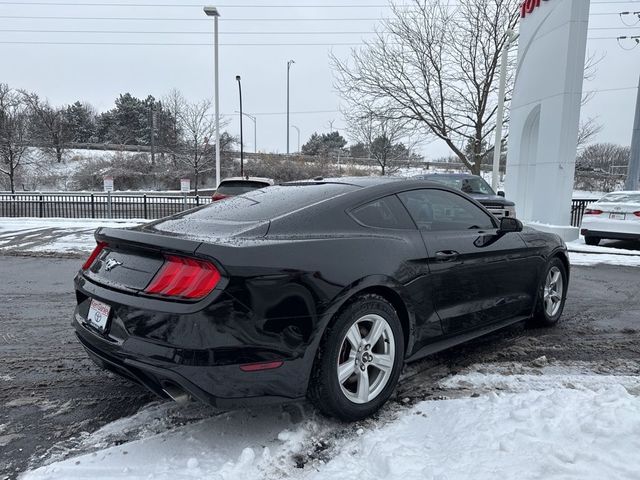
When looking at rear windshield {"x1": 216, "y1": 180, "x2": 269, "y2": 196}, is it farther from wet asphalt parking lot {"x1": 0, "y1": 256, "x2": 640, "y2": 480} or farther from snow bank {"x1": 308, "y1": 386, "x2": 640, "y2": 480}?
snow bank {"x1": 308, "y1": 386, "x2": 640, "y2": 480}

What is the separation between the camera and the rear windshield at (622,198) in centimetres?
1152

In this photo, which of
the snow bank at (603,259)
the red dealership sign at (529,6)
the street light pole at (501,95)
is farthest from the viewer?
the street light pole at (501,95)

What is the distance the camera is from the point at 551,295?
4.91 metres

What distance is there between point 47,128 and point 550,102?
152 feet

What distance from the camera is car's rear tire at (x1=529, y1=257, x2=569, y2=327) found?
15.4 ft

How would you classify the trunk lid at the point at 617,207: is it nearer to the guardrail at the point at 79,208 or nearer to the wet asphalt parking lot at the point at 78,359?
the wet asphalt parking lot at the point at 78,359

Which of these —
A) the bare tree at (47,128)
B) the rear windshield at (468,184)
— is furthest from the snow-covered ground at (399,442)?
the bare tree at (47,128)

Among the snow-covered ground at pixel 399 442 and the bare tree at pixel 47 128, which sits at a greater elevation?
the bare tree at pixel 47 128

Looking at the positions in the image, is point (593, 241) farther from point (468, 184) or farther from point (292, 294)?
point (292, 294)

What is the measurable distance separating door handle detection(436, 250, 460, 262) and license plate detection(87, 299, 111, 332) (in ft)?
6.97

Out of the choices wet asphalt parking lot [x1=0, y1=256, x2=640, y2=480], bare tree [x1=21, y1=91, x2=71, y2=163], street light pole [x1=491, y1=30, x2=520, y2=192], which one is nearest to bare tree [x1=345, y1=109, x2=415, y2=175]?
street light pole [x1=491, y1=30, x2=520, y2=192]

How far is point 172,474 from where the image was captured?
93.8 inches

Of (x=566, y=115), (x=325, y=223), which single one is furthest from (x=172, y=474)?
(x=566, y=115)

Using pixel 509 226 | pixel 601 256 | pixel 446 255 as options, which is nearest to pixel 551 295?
pixel 509 226
